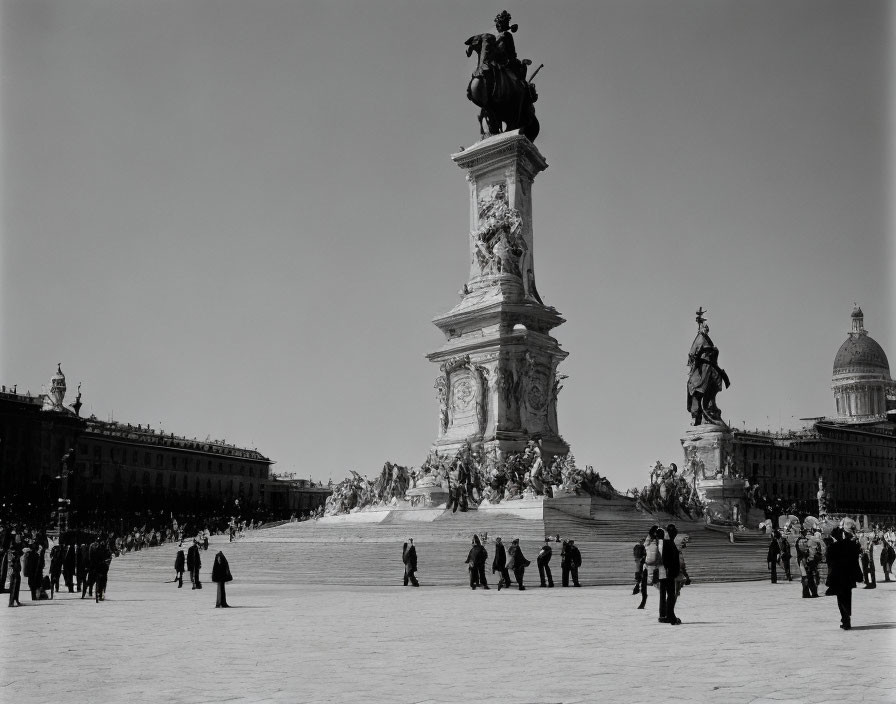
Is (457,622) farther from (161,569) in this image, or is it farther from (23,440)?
(23,440)

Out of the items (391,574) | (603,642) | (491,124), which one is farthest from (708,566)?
(491,124)

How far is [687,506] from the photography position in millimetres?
39312

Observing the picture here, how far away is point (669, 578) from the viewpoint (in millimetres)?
14680

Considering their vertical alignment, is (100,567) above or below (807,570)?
above

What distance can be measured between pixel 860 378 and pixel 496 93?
10010 centimetres

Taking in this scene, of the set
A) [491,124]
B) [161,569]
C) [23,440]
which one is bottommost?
[161,569]

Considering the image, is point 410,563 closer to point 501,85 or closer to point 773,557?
point 773,557

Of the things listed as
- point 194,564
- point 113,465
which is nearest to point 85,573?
point 194,564

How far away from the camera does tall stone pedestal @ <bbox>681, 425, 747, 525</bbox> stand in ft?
168

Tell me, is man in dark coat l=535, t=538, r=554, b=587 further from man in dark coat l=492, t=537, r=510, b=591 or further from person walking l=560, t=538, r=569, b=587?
man in dark coat l=492, t=537, r=510, b=591

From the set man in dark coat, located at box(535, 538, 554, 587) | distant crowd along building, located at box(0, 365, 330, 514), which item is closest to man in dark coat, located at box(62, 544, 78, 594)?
man in dark coat, located at box(535, 538, 554, 587)

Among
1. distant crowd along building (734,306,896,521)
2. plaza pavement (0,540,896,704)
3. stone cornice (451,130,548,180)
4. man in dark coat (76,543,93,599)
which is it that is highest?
stone cornice (451,130,548,180)

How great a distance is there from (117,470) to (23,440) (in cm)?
1293

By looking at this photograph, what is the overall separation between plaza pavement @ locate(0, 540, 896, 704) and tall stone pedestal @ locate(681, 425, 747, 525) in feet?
105
